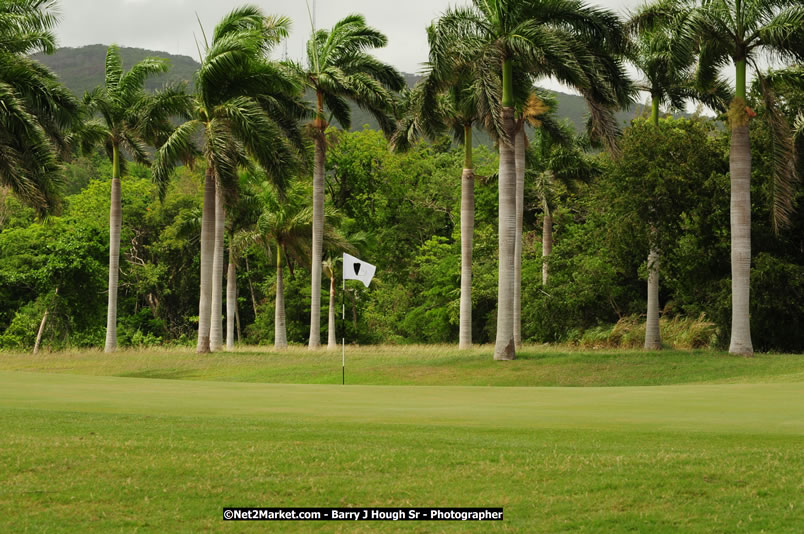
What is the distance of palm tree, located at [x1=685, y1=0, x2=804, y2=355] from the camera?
33.5m

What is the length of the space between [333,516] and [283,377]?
2372 centimetres

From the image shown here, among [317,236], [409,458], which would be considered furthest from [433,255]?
[409,458]

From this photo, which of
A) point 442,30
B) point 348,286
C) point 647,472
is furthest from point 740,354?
point 348,286

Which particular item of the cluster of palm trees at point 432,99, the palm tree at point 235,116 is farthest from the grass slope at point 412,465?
the palm tree at point 235,116

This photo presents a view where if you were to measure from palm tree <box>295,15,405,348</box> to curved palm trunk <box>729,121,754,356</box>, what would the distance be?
16.4 metres

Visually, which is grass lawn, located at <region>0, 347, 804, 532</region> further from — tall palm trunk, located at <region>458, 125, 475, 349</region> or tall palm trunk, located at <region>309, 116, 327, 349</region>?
tall palm trunk, located at <region>309, 116, 327, 349</region>

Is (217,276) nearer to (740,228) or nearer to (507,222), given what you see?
(507,222)

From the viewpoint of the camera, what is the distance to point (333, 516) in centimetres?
923

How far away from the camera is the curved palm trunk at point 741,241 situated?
33.7m

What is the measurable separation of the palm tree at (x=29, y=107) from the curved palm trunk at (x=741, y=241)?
80.4ft

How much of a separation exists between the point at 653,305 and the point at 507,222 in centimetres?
920

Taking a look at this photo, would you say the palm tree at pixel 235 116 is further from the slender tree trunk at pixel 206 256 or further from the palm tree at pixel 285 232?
the palm tree at pixel 285 232

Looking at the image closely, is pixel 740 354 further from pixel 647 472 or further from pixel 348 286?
pixel 348 286

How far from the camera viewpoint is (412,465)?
36.1 ft
